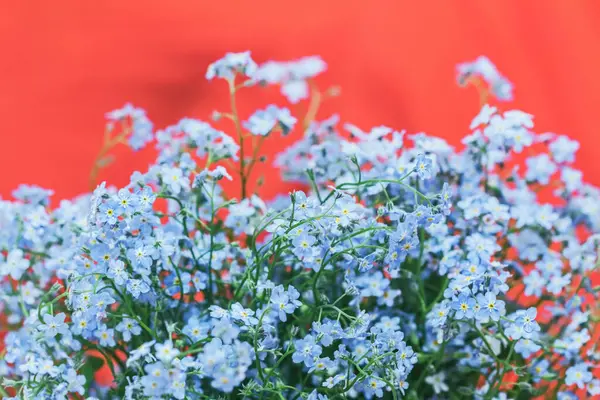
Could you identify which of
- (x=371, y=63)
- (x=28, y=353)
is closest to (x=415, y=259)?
(x=28, y=353)

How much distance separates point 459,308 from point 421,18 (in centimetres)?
93

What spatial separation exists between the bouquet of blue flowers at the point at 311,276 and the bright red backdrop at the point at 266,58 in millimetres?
495

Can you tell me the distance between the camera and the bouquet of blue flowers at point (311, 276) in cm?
64

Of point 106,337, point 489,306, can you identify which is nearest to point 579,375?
point 489,306

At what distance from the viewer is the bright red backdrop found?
4.62ft

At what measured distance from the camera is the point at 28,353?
68 centimetres

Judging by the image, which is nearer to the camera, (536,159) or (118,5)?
(536,159)

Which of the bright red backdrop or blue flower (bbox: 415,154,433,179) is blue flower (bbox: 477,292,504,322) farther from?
the bright red backdrop

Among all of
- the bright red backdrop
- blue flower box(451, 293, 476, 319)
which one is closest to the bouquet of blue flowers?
blue flower box(451, 293, 476, 319)

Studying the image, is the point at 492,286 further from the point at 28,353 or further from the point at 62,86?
the point at 62,86

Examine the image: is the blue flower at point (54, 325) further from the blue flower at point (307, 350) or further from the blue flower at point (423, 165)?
the blue flower at point (423, 165)

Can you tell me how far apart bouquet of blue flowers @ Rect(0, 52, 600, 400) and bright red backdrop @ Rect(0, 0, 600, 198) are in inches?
19.5

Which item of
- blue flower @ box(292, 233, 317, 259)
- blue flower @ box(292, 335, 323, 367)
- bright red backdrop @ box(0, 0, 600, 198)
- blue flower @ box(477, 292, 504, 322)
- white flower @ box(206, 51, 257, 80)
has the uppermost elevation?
bright red backdrop @ box(0, 0, 600, 198)

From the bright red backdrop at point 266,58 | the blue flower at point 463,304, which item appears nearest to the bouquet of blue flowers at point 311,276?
the blue flower at point 463,304
